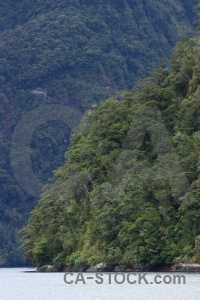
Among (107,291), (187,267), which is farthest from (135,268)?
(107,291)

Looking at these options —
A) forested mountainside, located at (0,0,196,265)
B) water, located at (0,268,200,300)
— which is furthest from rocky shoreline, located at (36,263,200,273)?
forested mountainside, located at (0,0,196,265)

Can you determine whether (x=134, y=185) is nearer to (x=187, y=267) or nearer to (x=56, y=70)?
(x=187, y=267)

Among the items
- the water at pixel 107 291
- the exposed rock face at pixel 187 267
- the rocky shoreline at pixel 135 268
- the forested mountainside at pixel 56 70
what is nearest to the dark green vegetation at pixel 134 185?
the rocky shoreline at pixel 135 268

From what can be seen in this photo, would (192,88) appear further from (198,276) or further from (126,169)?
(198,276)

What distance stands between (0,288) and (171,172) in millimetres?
17175

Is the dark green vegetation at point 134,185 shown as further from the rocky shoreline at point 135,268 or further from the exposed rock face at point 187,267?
the exposed rock face at point 187,267

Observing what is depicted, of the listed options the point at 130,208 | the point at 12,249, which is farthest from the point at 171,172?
the point at 12,249

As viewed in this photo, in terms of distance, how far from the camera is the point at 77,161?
7538 centimetres

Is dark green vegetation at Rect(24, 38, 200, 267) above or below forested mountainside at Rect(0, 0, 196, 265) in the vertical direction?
above

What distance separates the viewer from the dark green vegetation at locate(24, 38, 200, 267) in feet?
193

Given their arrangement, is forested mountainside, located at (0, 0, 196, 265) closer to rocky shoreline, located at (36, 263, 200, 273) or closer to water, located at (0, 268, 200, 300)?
rocky shoreline, located at (36, 263, 200, 273)

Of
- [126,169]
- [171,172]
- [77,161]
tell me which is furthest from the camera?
[77,161]

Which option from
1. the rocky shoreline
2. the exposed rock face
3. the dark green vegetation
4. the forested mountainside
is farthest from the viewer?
the forested mountainside

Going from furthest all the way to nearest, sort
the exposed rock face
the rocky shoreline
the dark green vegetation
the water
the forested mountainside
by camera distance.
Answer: the forested mountainside → the dark green vegetation → the rocky shoreline → the exposed rock face → the water
